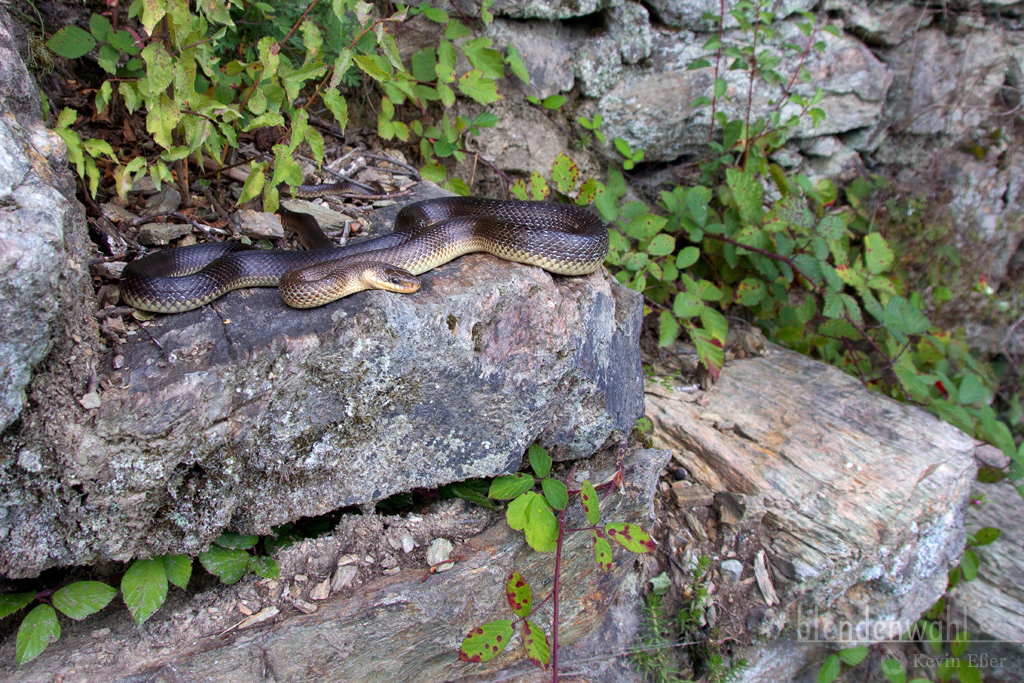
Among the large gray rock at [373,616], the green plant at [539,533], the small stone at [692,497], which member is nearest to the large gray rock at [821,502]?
the small stone at [692,497]

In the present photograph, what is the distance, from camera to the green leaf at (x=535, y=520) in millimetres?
3510

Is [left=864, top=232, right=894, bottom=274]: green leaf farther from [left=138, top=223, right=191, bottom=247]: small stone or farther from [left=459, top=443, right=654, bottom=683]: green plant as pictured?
[left=138, top=223, right=191, bottom=247]: small stone

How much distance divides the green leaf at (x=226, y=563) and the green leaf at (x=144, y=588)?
217mm

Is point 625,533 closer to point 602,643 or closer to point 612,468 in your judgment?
point 612,468

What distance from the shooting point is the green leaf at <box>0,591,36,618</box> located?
3084mm

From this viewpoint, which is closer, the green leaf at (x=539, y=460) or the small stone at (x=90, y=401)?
the small stone at (x=90, y=401)

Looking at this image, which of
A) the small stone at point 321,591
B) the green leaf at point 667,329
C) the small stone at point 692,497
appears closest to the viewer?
the small stone at point 321,591

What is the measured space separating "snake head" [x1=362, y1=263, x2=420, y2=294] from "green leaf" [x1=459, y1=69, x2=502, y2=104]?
7.97 feet

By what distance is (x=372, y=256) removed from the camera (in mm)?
3938

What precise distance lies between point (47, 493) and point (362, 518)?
63.1 inches

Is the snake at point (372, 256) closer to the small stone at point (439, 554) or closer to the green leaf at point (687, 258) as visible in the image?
the green leaf at point (687, 258)

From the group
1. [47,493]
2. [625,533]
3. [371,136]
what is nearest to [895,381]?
[625,533]

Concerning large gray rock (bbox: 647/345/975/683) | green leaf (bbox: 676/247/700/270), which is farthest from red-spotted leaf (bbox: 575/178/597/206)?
large gray rock (bbox: 647/345/975/683)

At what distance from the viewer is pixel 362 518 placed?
375 centimetres
